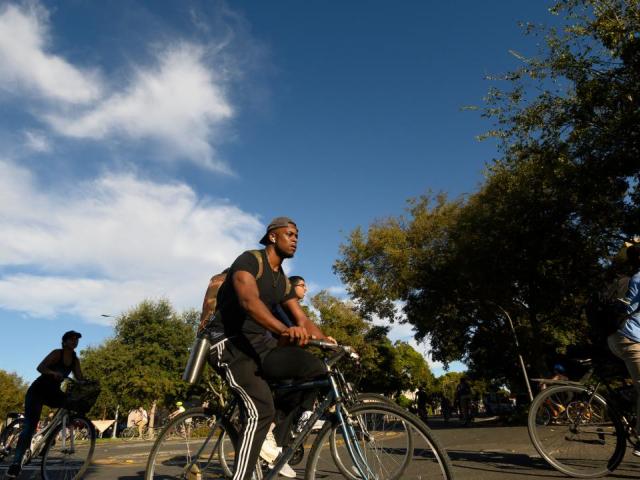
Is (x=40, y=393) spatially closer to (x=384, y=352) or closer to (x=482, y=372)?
(x=482, y=372)

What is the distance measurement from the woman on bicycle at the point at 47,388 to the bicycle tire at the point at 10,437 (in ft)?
1.70

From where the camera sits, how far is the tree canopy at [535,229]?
549 inches

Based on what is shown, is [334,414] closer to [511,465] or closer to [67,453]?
[511,465]

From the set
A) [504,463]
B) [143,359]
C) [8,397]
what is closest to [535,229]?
[504,463]

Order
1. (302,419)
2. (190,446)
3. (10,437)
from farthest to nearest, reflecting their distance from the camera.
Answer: (10,437) → (190,446) → (302,419)

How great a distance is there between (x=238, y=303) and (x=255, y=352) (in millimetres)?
355

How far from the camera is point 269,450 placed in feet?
11.6

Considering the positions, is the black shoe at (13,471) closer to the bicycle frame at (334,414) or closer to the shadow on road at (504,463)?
the bicycle frame at (334,414)

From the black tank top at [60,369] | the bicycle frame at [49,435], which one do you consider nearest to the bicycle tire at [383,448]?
the bicycle frame at [49,435]

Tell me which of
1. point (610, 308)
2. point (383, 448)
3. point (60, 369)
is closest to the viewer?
point (383, 448)

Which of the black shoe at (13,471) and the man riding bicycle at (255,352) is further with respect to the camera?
the black shoe at (13,471)

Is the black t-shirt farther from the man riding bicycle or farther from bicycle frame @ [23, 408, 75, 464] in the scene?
bicycle frame @ [23, 408, 75, 464]

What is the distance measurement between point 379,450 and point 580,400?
264 centimetres

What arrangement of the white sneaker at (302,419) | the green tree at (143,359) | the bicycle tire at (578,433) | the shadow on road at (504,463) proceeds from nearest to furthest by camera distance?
1. the white sneaker at (302,419)
2. the bicycle tire at (578,433)
3. the shadow on road at (504,463)
4. the green tree at (143,359)
